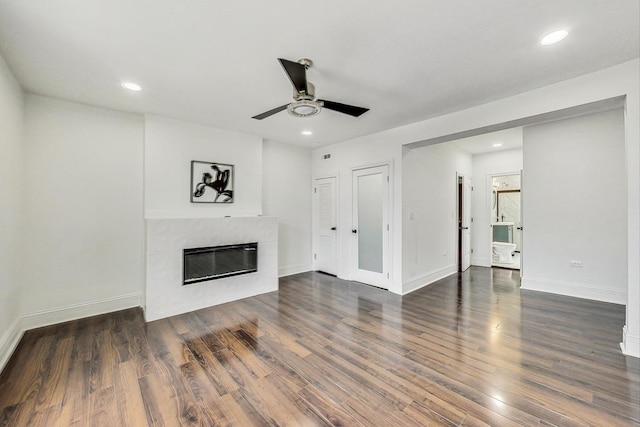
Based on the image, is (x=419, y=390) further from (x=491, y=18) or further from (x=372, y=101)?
(x=372, y=101)

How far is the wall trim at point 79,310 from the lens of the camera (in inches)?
125

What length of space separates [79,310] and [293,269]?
10.8ft

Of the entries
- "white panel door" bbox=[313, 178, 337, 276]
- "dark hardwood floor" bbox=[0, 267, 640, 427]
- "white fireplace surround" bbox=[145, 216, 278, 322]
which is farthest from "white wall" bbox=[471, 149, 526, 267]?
"white fireplace surround" bbox=[145, 216, 278, 322]

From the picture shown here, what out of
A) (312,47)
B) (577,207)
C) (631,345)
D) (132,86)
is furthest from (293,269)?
(577,207)

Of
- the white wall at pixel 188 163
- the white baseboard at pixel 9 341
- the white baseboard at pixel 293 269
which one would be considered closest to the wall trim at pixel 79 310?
the white baseboard at pixel 9 341

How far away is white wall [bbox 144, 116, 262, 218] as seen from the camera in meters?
3.85

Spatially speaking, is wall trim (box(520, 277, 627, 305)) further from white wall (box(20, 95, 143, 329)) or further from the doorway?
white wall (box(20, 95, 143, 329))

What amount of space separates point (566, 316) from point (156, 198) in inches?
219

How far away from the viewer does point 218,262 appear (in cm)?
394

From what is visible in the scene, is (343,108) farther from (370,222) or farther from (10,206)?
(10,206)

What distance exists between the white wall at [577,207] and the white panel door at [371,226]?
7.71 feet

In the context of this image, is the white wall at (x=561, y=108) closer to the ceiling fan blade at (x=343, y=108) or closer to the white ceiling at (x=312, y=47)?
the white ceiling at (x=312, y=47)

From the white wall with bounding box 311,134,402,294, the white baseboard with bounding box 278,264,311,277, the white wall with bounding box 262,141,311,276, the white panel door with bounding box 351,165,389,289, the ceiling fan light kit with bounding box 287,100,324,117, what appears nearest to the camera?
the ceiling fan light kit with bounding box 287,100,324,117

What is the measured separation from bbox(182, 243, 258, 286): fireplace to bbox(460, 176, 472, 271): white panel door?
4560 millimetres
